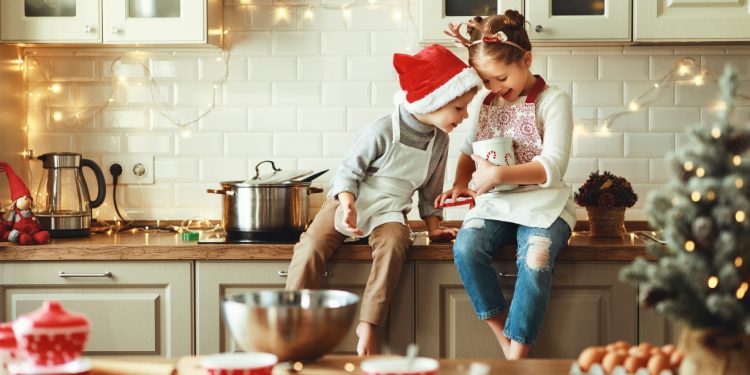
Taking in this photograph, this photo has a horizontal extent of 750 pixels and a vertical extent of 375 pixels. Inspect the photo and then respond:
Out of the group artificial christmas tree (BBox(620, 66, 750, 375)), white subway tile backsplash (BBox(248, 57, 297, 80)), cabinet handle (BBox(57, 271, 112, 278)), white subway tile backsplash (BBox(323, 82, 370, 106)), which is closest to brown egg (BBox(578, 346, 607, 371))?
artificial christmas tree (BBox(620, 66, 750, 375))

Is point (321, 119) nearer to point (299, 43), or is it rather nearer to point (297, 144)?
point (297, 144)

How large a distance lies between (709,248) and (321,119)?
87.7 inches

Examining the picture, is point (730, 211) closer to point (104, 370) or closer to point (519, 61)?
point (104, 370)

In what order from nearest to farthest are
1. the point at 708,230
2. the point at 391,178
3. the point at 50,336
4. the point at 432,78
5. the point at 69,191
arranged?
the point at 708,230, the point at 50,336, the point at 432,78, the point at 391,178, the point at 69,191

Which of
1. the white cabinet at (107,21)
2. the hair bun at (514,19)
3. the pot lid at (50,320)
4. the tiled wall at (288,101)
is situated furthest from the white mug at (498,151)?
the pot lid at (50,320)

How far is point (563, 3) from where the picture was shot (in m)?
2.99

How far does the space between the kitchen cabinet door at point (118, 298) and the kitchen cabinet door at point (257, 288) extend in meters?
0.04

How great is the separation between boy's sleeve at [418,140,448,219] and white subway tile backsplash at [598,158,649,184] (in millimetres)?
700

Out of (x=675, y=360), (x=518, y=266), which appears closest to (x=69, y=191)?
(x=518, y=266)

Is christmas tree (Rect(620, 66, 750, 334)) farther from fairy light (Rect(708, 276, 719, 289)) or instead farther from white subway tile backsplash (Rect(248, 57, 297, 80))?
white subway tile backsplash (Rect(248, 57, 297, 80))

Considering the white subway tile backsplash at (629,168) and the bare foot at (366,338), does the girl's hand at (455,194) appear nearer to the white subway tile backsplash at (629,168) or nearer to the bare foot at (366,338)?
the bare foot at (366,338)

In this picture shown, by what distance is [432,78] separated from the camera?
2.78 m

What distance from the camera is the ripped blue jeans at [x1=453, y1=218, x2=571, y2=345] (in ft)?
8.55

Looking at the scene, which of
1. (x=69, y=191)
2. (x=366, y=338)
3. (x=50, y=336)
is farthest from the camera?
(x=69, y=191)
